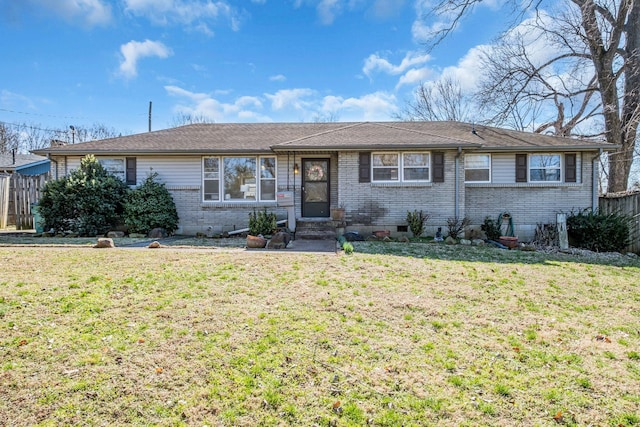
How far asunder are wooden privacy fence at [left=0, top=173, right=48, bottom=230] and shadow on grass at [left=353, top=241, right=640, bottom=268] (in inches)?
545

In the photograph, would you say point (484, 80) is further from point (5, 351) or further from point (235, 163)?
point (5, 351)

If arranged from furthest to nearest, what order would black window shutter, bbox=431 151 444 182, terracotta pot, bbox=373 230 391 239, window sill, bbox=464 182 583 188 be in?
window sill, bbox=464 182 583 188 → black window shutter, bbox=431 151 444 182 → terracotta pot, bbox=373 230 391 239

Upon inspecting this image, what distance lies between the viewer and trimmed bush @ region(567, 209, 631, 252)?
10.2 meters

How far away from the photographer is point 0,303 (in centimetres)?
408

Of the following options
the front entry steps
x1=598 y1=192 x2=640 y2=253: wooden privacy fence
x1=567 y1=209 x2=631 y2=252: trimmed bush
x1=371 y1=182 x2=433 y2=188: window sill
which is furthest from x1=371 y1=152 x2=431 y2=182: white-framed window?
x1=598 y1=192 x2=640 y2=253: wooden privacy fence

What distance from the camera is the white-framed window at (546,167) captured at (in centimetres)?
1155

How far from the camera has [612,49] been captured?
49.4 ft

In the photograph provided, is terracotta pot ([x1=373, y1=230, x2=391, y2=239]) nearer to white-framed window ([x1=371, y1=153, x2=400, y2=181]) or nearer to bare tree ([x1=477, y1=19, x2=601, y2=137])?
white-framed window ([x1=371, y1=153, x2=400, y2=181])

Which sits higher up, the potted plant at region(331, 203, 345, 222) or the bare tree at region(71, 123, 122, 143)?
the bare tree at region(71, 123, 122, 143)

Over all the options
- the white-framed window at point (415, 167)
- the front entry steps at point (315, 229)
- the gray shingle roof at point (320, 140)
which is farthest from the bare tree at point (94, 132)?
the white-framed window at point (415, 167)

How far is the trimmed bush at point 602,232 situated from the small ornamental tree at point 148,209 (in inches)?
506

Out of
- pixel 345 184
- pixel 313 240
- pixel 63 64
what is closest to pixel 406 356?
pixel 313 240

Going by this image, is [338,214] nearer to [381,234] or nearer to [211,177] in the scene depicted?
[381,234]

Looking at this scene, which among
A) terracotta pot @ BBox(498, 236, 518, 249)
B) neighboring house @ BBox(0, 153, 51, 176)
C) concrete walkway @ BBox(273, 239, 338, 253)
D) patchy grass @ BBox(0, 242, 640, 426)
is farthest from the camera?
neighboring house @ BBox(0, 153, 51, 176)
